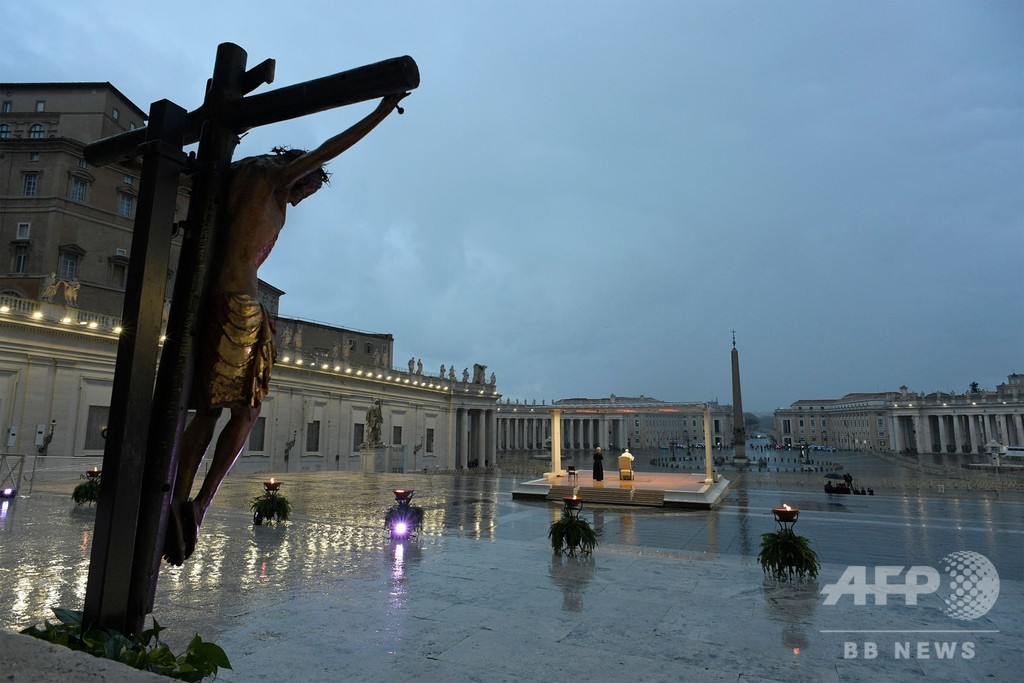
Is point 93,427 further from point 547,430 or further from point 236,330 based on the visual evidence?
point 547,430

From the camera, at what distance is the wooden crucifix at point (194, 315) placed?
3.37m

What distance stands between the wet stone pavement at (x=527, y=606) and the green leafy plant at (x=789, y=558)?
15.0 inches

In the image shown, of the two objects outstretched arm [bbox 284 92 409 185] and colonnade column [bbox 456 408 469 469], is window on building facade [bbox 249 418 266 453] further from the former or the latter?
outstretched arm [bbox 284 92 409 185]

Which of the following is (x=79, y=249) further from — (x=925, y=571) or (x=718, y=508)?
(x=925, y=571)

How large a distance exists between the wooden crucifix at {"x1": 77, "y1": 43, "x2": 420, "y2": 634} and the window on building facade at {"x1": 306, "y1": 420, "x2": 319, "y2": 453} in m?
45.0

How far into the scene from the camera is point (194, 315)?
372cm

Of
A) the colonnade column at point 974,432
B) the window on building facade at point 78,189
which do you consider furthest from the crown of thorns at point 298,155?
the colonnade column at point 974,432

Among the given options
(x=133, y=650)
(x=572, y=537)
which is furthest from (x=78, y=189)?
(x=133, y=650)

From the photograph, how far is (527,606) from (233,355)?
5.15m

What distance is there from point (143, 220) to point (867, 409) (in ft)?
586

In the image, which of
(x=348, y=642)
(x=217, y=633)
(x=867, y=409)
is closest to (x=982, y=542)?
(x=348, y=642)

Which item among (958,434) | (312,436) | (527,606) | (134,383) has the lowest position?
(527,606)

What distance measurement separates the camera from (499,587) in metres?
7.95

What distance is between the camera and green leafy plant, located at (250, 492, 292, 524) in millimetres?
13609
